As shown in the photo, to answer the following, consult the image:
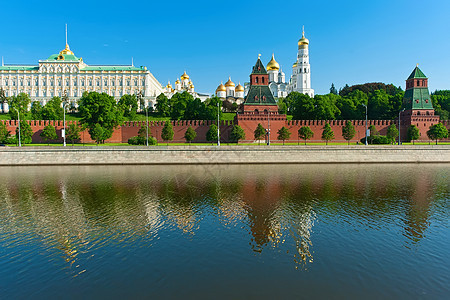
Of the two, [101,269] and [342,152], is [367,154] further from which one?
[101,269]

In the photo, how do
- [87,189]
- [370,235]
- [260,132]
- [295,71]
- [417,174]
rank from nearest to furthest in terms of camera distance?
1. [370,235]
2. [87,189]
3. [417,174]
4. [260,132]
5. [295,71]

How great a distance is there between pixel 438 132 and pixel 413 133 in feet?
14.2

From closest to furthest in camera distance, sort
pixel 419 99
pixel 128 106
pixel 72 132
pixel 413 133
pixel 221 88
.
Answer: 1. pixel 72 132
2. pixel 413 133
3. pixel 419 99
4. pixel 128 106
5. pixel 221 88

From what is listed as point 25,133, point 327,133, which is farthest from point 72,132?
point 327,133

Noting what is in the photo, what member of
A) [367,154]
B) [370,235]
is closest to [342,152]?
[367,154]

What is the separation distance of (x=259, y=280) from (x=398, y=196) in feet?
47.3

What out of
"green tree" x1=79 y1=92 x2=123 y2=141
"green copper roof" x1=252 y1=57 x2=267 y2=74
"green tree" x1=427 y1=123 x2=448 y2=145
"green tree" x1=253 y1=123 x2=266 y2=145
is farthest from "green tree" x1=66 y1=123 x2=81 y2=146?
"green tree" x1=427 y1=123 x2=448 y2=145

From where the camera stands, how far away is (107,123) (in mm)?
50594

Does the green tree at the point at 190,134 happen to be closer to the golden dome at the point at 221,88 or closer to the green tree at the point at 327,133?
the green tree at the point at 327,133

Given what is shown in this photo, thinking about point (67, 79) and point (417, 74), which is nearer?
point (417, 74)

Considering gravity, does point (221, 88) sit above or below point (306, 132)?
above

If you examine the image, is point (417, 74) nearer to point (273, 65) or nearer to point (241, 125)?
point (241, 125)

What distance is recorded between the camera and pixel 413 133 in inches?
1970

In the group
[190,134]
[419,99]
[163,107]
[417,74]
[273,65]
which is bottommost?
[190,134]
